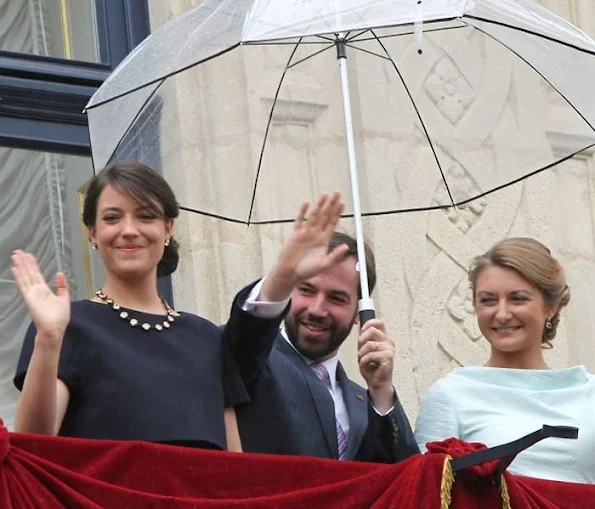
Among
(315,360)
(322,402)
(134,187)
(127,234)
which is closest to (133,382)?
(127,234)

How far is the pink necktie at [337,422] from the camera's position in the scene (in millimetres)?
6270

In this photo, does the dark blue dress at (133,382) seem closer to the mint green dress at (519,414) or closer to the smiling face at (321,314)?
the smiling face at (321,314)

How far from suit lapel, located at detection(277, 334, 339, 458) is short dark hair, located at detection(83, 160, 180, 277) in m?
0.58

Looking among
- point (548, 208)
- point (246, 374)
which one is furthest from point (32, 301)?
point (548, 208)

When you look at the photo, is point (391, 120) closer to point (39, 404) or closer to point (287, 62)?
point (287, 62)

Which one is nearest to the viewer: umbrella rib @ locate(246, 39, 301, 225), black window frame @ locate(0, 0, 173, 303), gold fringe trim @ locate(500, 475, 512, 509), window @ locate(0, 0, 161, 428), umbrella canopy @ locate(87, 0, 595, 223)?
gold fringe trim @ locate(500, 475, 512, 509)

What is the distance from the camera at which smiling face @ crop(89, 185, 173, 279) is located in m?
5.93

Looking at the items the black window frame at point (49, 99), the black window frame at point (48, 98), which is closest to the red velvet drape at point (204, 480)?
the black window frame at point (49, 99)

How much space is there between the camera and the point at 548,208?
8508 millimetres

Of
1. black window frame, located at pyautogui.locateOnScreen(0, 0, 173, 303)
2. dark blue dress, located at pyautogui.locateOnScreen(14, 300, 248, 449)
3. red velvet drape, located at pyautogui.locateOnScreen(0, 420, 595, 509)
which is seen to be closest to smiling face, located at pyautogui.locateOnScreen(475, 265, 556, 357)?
red velvet drape, located at pyautogui.locateOnScreen(0, 420, 595, 509)

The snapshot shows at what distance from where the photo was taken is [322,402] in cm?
627

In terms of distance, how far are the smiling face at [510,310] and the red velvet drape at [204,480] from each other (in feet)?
2.27

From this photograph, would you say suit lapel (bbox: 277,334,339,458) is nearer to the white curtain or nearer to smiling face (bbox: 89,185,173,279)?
smiling face (bbox: 89,185,173,279)

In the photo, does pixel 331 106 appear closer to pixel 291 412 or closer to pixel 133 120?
pixel 133 120
